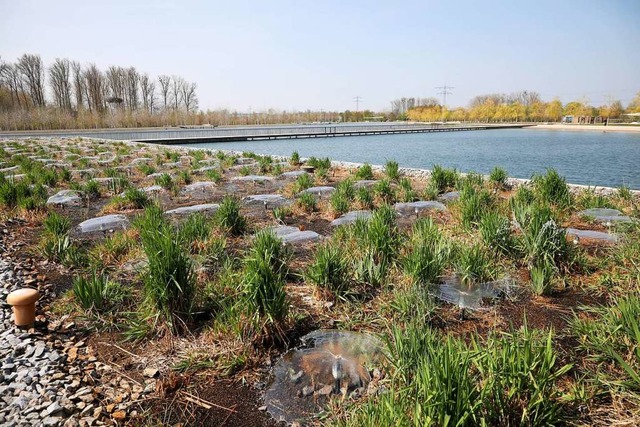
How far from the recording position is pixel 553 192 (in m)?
5.41

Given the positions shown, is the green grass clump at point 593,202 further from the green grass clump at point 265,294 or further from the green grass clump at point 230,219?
the green grass clump at point 265,294

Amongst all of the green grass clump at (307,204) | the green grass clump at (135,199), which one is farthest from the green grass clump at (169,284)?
the green grass clump at (135,199)

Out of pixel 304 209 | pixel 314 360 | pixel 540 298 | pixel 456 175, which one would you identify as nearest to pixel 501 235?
pixel 540 298

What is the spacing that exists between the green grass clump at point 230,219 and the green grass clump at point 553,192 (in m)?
3.74

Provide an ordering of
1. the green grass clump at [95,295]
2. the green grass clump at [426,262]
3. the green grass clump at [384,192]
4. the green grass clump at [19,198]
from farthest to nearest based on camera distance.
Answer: the green grass clump at [384,192] → the green grass clump at [19,198] → the green grass clump at [426,262] → the green grass clump at [95,295]

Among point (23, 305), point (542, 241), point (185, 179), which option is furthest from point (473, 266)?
point (185, 179)

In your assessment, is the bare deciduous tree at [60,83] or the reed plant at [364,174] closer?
the reed plant at [364,174]

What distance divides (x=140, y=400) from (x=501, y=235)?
9.68ft

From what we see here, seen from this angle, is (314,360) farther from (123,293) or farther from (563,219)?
(563,219)

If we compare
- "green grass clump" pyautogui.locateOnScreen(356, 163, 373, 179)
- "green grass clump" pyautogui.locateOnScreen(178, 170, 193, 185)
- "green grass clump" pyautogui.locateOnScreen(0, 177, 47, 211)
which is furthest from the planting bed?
"green grass clump" pyautogui.locateOnScreen(356, 163, 373, 179)

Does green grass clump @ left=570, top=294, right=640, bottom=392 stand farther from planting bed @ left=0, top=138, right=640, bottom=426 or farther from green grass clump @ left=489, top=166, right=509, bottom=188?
green grass clump @ left=489, top=166, right=509, bottom=188

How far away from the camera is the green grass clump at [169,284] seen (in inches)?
104

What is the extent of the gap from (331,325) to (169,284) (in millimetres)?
1072

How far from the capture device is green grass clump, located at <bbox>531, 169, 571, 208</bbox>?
5.21 m
